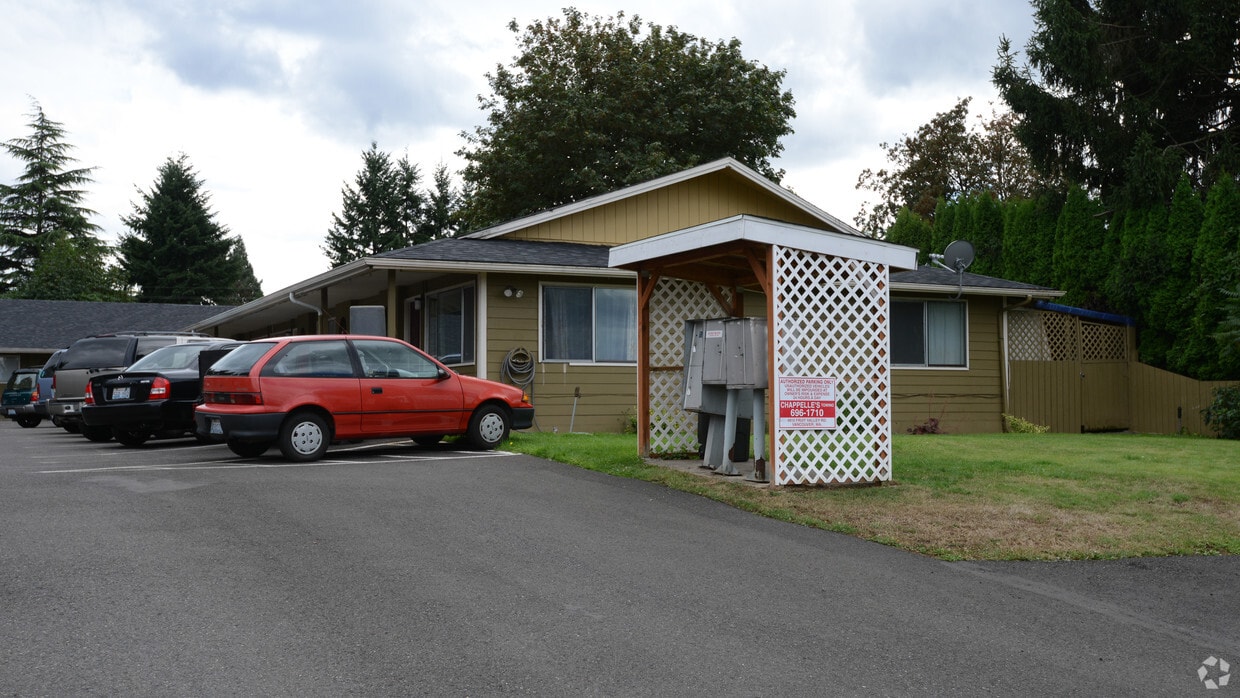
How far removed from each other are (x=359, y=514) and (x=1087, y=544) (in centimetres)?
533

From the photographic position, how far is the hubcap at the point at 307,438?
38.4 feet

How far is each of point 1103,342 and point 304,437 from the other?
55.4 feet

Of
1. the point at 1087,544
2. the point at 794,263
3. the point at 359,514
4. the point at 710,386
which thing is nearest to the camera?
the point at 1087,544

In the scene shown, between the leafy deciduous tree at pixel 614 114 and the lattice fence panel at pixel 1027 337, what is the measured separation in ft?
52.7

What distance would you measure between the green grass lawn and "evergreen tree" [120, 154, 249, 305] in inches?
1894

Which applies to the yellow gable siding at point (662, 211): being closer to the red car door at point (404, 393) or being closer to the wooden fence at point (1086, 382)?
the wooden fence at point (1086, 382)

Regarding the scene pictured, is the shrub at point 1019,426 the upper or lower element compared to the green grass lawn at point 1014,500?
upper

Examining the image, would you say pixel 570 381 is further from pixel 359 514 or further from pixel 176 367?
pixel 359 514

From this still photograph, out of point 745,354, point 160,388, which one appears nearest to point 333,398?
point 160,388

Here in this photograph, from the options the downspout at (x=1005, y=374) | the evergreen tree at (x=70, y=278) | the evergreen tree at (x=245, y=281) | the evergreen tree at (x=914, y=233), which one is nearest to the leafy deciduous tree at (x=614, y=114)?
the evergreen tree at (x=914, y=233)

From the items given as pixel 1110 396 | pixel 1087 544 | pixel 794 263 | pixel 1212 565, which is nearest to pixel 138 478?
pixel 794 263

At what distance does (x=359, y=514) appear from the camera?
791 centimetres

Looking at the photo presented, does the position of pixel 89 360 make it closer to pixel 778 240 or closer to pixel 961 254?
pixel 778 240

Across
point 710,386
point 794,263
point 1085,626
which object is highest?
point 794,263
